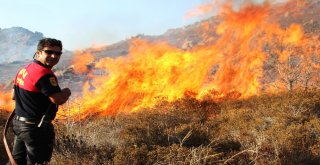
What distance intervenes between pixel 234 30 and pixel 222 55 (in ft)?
43.6

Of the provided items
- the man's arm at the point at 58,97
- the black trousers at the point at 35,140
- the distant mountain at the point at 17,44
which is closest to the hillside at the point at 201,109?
the black trousers at the point at 35,140

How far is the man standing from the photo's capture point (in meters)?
4.03

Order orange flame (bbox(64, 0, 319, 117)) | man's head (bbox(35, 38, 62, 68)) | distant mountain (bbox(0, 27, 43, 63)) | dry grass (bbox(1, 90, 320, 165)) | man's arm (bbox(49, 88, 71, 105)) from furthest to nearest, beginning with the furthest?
distant mountain (bbox(0, 27, 43, 63)), orange flame (bbox(64, 0, 319, 117)), dry grass (bbox(1, 90, 320, 165)), man's head (bbox(35, 38, 62, 68)), man's arm (bbox(49, 88, 71, 105))

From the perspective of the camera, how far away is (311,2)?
66.2m

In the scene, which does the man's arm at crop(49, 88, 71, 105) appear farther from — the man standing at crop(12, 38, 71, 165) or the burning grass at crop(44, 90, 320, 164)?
the burning grass at crop(44, 90, 320, 164)

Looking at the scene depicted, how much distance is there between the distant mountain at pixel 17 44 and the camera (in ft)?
343

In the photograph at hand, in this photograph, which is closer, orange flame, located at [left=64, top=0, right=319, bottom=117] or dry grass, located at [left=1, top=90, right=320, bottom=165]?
dry grass, located at [left=1, top=90, right=320, bottom=165]

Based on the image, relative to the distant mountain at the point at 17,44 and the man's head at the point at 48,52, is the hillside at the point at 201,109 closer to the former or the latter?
the man's head at the point at 48,52

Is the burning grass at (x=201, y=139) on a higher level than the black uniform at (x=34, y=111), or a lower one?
lower

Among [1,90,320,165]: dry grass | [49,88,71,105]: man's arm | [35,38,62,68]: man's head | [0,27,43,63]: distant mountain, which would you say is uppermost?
[0,27,43,63]: distant mountain

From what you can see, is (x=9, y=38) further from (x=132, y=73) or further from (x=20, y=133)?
(x=20, y=133)

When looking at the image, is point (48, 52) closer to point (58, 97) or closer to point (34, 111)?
point (58, 97)

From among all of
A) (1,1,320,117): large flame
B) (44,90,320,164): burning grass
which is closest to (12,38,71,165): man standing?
(44,90,320,164): burning grass

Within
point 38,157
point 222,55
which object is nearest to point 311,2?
point 222,55
